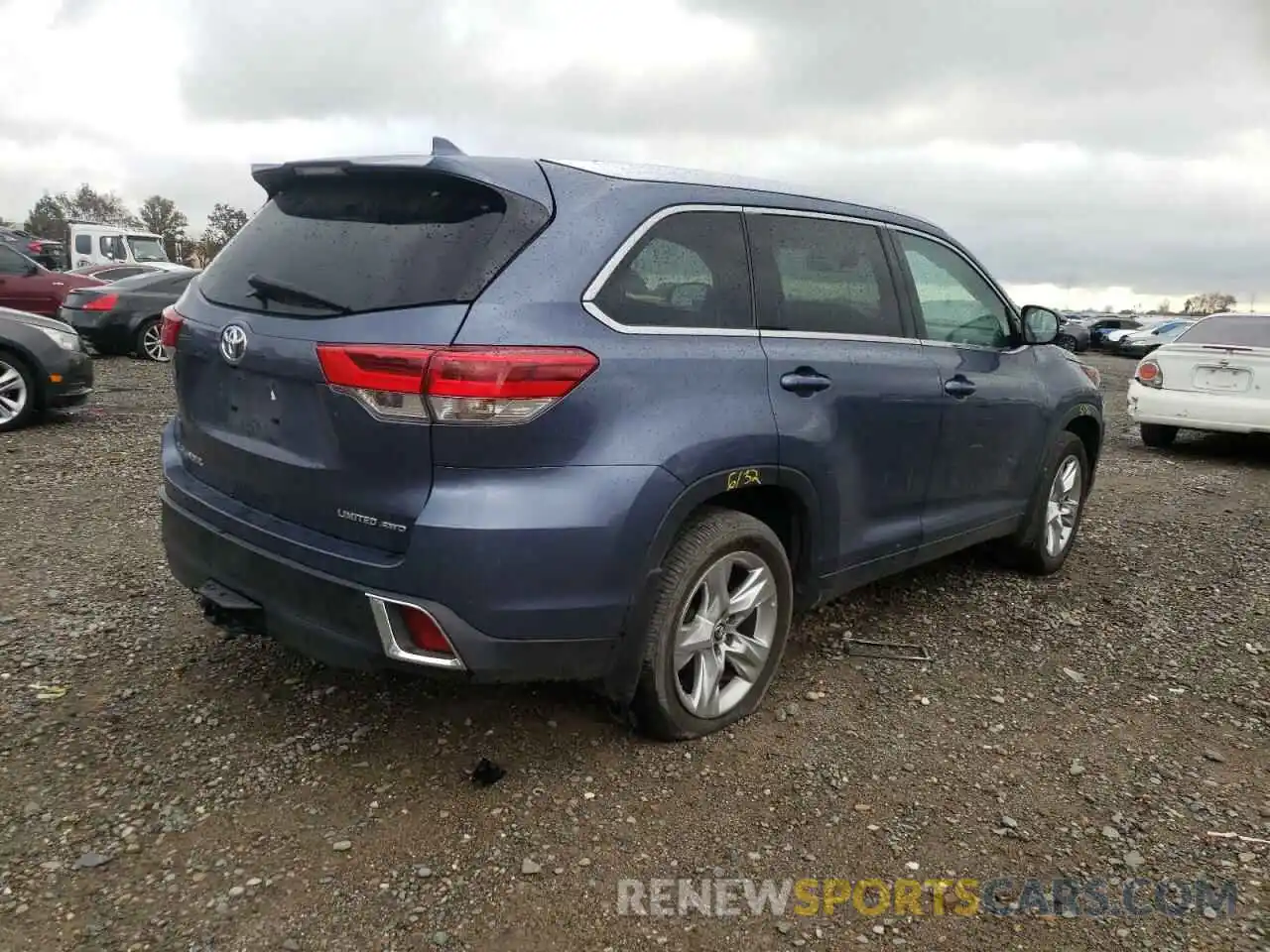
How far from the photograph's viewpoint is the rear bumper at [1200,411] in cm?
902

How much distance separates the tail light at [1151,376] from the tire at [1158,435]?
56 centimetres

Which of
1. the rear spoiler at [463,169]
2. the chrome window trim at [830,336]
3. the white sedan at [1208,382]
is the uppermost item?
the rear spoiler at [463,169]

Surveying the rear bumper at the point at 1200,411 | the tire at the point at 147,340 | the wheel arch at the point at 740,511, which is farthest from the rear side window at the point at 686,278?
the tire at the point at 147,340

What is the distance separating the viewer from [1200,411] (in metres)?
9.37

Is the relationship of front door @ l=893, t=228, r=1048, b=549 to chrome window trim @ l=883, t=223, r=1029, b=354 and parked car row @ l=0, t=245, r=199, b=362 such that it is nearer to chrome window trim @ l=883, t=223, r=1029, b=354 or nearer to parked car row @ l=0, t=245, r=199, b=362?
chrome window trim @ l=883, t=223, r=1029, b=354

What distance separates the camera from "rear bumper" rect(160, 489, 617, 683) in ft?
8.44

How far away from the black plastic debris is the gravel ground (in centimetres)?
3

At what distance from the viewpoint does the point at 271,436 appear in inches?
110

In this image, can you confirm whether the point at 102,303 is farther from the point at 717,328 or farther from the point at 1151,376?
the point at 1151,376

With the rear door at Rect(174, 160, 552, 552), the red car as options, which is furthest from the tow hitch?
the red car

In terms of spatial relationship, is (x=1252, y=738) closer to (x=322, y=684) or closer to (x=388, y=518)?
(x=388, y=518)

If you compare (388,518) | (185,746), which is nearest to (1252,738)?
(388,518)

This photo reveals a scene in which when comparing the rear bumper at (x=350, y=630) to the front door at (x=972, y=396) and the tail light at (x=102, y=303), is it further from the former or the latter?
the tail light at (x=102, y=303)

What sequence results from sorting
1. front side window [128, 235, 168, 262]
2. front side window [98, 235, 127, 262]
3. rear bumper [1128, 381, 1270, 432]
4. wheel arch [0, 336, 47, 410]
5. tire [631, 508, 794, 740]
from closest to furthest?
tire [631, 508, 794, 740] < wheel arch [0, 336, 47, 410] < rear bumper [1128, 381, 1270, 432] < front side window [98, 235, 127, 262] < front side window [128, 235, 168, 262]
